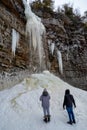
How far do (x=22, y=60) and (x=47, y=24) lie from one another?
700 centimetres

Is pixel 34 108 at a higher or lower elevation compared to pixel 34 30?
lower

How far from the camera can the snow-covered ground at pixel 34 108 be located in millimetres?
8562

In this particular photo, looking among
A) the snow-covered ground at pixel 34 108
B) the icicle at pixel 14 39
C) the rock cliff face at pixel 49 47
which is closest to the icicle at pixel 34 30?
the rock cliff face at pixel 49 47

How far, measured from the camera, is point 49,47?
21.7m

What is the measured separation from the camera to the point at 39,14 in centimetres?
2355

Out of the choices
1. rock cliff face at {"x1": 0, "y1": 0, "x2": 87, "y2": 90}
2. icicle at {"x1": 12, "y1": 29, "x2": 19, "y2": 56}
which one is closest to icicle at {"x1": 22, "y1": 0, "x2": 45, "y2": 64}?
rock cliff face at {"x1": 0, "y1": 0, "x2": 87, "y2": 90}

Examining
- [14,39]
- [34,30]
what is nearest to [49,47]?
[34,30]

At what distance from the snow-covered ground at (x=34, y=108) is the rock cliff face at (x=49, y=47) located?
82.8 inches

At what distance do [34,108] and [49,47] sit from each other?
11.9 metres

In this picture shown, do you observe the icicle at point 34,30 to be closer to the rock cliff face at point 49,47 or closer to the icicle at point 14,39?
the rock cliff face at point 49,47

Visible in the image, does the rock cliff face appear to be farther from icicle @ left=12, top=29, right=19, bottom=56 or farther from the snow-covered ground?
the snow-covered ground

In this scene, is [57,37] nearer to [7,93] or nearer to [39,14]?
[39,14]

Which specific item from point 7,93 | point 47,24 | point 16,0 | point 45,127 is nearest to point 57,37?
point 47,24

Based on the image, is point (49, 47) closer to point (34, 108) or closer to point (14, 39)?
point (14, 39)
